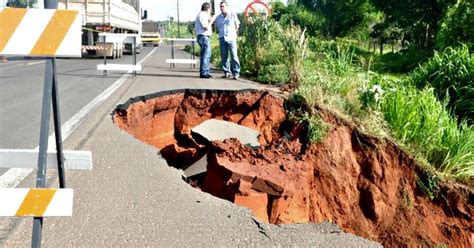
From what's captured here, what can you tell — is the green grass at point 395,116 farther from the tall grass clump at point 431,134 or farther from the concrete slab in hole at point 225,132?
the concrete slab in hole at point 225,132

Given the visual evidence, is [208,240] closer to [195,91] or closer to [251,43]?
[195,91]

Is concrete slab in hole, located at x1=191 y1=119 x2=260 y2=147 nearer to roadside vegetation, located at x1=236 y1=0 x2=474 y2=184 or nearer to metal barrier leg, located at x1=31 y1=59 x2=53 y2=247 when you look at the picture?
roadside vegetation, located at x1=236 y1=0 x2=474 y2=184

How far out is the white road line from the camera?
4234 mm

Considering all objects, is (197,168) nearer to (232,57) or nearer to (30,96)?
(30,96)

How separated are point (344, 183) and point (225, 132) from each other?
1911 millimetres

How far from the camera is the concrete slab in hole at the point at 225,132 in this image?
283 inches

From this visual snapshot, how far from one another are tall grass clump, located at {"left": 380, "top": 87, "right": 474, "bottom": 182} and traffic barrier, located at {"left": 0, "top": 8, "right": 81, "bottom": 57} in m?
5.49

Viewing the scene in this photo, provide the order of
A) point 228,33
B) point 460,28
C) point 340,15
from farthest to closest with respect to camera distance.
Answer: point 340,15
point 460,28
point 228,33

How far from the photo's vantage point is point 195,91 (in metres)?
8.40

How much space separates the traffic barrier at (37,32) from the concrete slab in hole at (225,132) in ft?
14.9

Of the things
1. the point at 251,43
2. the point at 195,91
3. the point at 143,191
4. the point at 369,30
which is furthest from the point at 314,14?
the point at 143,191

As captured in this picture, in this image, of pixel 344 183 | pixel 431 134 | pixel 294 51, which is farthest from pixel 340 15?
pixel 344 183

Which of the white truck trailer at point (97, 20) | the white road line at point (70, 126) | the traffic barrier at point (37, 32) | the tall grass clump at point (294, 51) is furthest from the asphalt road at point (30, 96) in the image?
the white truck trailer at point (97, 20)

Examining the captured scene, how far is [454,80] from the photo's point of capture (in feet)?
33.6
